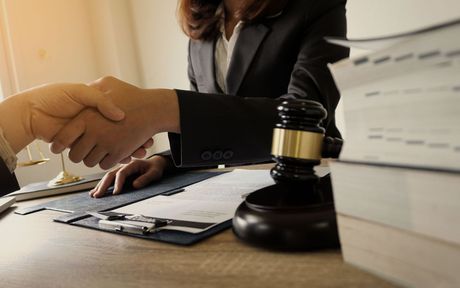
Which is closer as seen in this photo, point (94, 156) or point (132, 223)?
point (132, 223)

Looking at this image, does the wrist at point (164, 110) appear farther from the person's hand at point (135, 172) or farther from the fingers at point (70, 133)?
the person's hand at point (135, 172)

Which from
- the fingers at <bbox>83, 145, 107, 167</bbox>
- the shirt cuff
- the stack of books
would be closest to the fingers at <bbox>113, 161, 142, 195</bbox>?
the fingers at <bbox>83, 145, 107, 167</bbox>

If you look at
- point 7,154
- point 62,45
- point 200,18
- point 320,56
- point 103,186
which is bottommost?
point 103,186

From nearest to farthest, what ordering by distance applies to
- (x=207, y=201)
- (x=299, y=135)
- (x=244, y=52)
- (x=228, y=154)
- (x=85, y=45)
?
(x=299, y=135) → (x=207, y=201) → (x=228, y=154) → (x=244, y=52) → (x=85, y=45)

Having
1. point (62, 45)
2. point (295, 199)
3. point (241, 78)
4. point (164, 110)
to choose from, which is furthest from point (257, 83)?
point (62, 45)

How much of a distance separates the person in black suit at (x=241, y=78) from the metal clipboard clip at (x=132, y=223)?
155 millimetres

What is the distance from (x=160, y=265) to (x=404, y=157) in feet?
0.72

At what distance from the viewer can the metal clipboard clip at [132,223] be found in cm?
44

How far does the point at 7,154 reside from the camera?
580 mm

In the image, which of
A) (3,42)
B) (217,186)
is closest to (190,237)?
(217,186)

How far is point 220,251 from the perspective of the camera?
0.36 m

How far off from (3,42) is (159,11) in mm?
827

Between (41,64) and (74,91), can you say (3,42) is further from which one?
(74,91)

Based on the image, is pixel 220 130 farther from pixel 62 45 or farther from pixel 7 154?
pixel 62 45
